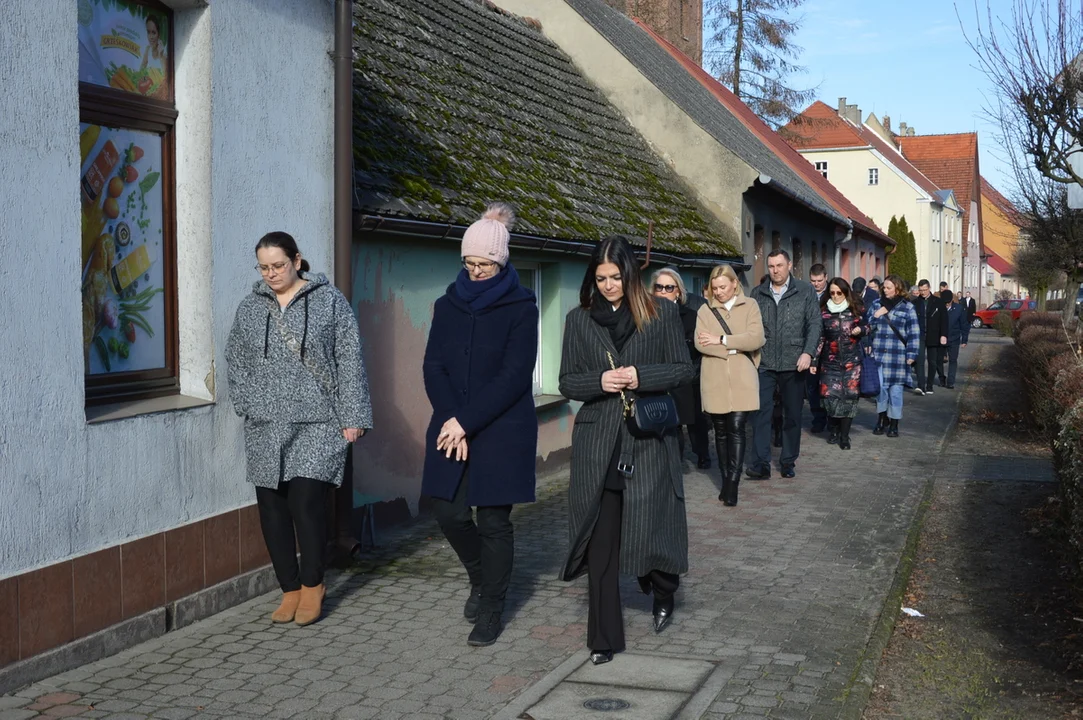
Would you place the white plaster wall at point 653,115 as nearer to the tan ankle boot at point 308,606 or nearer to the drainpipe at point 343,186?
the drainpipe at point 343,186

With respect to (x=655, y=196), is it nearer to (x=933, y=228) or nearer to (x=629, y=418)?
(x=629, y=418)

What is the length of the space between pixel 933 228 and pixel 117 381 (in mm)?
63827

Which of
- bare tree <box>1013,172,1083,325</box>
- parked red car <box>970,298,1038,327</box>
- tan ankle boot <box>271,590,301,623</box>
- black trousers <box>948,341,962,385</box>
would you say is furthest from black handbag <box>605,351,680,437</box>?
parked red car <box>970,298,1038,327</box>

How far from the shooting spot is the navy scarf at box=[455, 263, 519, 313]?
5746mm

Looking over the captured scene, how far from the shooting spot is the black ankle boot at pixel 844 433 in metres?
13.0

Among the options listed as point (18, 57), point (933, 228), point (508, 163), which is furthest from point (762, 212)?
point (933, 228)

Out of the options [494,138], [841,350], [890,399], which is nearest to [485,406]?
[494,138]

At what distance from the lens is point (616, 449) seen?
5.58 m

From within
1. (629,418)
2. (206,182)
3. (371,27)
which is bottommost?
(629,418)

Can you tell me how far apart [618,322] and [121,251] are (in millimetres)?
2515

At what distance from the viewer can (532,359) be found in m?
5.79

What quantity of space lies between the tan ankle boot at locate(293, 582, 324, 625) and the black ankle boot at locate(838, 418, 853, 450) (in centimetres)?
810

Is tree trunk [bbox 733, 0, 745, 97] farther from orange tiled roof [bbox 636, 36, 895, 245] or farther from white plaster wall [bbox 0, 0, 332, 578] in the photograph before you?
white plaster wall [bbox 0, 0, 332, 578]

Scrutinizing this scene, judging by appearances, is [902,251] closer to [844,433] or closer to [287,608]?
[844,433]
